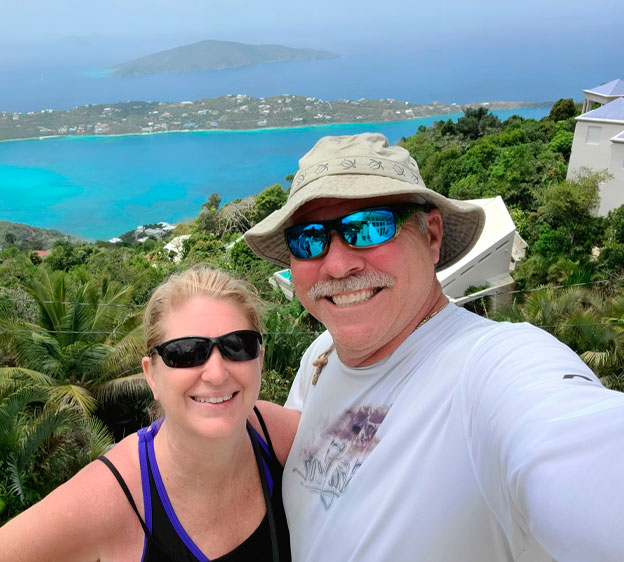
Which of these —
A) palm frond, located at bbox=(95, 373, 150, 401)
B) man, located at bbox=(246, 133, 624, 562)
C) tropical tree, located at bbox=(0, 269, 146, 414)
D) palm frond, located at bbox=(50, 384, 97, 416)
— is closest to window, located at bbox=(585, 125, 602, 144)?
tropical tree, located at bbox=(0, 269, 146, 414)

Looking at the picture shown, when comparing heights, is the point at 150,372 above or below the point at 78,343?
above

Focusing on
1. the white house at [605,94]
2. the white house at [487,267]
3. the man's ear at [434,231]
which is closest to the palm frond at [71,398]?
the man's ear at [434,231]

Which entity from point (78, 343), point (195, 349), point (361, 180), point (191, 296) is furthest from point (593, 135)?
point (195, 349)

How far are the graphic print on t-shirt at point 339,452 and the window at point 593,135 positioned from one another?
29404 millimetres

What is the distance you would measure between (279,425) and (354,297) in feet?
2.16

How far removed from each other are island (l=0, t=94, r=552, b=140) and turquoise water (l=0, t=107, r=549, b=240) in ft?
8.11

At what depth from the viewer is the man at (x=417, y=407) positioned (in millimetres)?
945

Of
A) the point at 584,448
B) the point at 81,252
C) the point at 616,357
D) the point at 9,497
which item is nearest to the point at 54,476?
the point at 9,497

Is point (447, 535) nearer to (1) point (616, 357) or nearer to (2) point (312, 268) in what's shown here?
(2) point (312, 268)

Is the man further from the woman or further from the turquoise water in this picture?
the turquoise water

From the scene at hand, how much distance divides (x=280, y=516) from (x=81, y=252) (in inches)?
1639

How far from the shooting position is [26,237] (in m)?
80.9

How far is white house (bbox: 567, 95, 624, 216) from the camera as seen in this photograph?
24345 millimetres

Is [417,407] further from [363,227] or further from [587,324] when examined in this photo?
[587,324]
